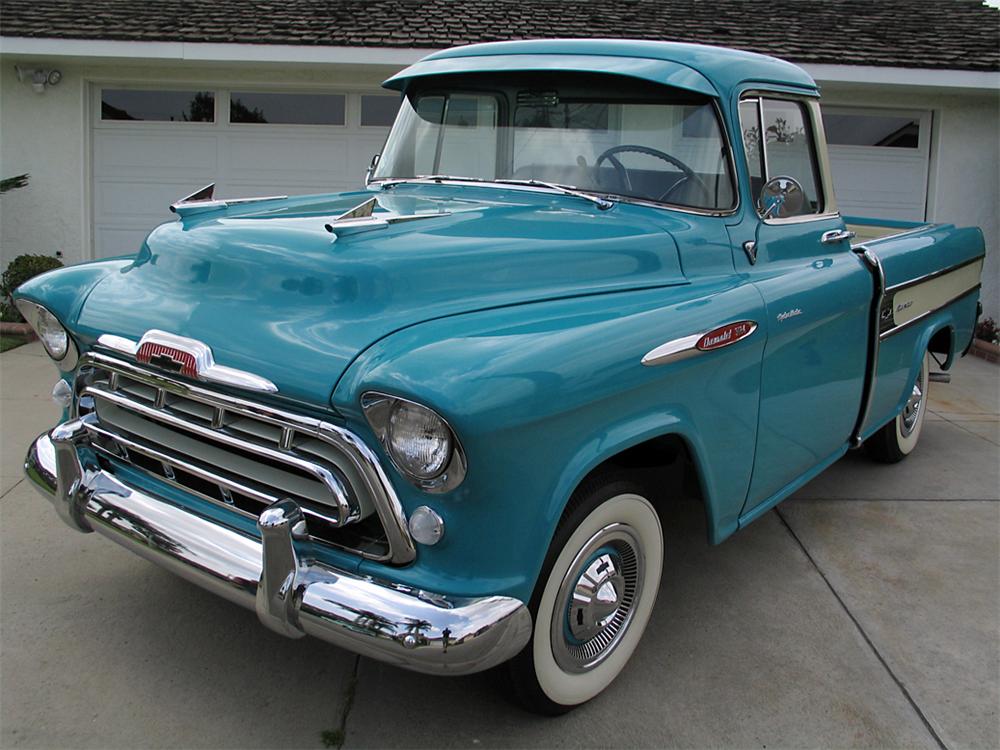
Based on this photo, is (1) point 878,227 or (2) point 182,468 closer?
(2) point 182,468

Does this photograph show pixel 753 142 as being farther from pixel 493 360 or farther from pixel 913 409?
pixel 913 409

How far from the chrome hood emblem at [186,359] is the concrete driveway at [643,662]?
102 centimetres

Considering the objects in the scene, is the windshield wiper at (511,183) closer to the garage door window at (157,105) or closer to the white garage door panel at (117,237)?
the garage door window at (157,105)

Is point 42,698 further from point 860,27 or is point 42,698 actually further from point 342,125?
point 860,27

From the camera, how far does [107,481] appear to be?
2555 mm

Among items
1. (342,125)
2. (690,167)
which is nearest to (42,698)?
(690,167)

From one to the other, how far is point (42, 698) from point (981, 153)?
9587 millimetres

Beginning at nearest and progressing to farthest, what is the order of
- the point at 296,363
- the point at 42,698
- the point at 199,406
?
the point at 296,363, the point at 199,406, the point at 42,698

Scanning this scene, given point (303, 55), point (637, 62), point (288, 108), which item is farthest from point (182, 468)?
point (288, 108)

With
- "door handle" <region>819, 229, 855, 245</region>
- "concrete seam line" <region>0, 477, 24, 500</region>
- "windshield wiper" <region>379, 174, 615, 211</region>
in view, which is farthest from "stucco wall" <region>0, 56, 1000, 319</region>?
"door handle" <region>819, 229, 855, 245</region>

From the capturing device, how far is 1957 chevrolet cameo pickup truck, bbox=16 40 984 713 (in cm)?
207

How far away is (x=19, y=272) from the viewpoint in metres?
8.29

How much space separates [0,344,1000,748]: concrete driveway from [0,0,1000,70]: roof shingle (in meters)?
5.92

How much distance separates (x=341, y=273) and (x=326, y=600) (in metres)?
0.85
